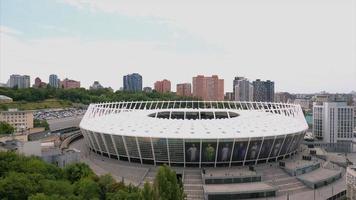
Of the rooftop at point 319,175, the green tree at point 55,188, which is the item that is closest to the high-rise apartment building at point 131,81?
the rooftop at point 319,175

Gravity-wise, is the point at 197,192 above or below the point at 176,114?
below

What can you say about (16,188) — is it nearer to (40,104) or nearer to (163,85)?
(40,104)

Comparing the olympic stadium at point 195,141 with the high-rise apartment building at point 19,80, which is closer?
the olympic stadium at point 195,141

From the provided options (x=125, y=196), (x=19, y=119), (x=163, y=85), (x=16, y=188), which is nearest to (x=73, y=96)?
(x=163, y=85)

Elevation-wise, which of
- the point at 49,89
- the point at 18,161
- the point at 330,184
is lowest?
the point at 330,184

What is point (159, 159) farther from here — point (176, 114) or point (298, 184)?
point (176, 114)

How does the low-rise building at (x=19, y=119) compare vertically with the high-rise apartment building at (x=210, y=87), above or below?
below

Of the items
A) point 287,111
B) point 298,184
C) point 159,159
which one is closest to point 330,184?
point 298,184

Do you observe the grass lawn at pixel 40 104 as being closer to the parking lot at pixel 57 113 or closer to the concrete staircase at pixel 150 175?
the parking lot at pixel 57 113
